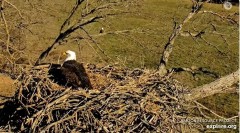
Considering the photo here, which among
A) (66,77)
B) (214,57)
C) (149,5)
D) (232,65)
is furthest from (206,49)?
(66,77)

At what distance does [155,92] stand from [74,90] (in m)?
1.10

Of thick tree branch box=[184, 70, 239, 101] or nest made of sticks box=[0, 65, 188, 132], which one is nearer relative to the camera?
nest made of sticks box=[0, 65, 188, 132]

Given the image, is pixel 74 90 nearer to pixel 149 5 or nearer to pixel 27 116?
pixel 27 116

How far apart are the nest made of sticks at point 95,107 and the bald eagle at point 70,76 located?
0.78 feet

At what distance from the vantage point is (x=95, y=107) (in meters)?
5.00

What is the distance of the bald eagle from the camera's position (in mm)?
5773

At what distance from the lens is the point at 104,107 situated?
5051mm

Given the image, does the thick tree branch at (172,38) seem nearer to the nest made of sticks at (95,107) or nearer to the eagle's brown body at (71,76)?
the eagle's brown body at (71,76)

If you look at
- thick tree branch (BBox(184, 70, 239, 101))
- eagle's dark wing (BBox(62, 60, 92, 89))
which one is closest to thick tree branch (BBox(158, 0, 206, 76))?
thick tree branch (BBox(184, 70, 239, 101))

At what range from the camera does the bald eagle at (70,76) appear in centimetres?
577

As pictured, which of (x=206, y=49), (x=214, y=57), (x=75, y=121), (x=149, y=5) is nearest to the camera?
(x=75, y=121)

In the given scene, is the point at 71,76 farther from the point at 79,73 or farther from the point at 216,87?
the point at 216,87

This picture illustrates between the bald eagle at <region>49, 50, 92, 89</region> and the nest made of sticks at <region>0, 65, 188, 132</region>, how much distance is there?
24 centimetres

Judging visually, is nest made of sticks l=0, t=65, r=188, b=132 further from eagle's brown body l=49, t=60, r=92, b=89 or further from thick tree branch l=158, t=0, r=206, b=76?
thick tree branch l=158, t=0, r=206, b=76
